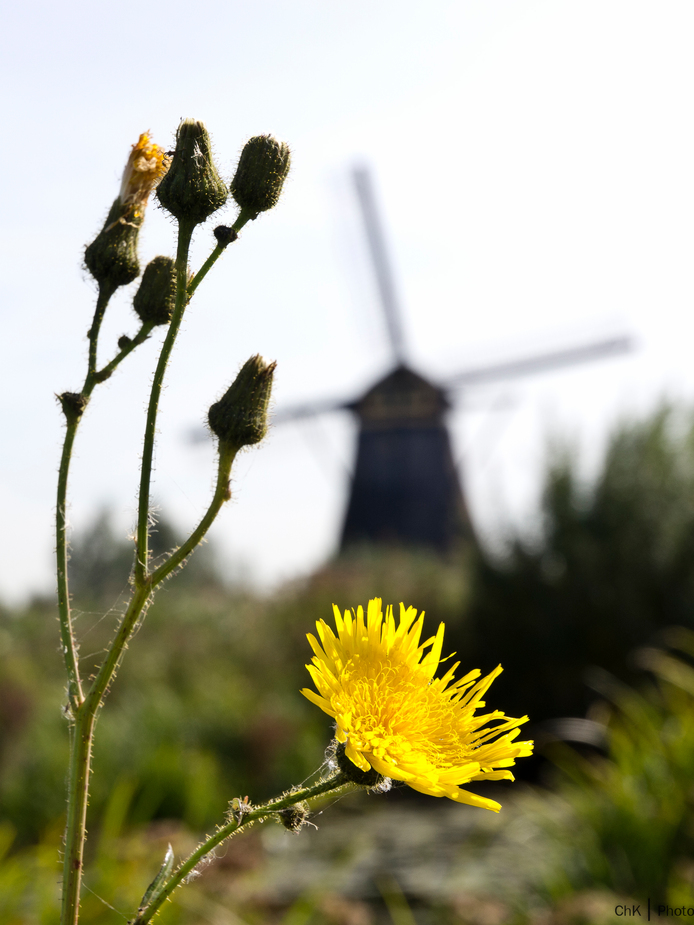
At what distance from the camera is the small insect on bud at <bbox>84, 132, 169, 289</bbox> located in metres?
0.92

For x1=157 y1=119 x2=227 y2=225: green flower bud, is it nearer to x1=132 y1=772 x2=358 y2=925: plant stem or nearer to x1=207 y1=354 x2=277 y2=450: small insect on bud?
x1=207 y1=354 x2=277 y2=450: small insect on bud

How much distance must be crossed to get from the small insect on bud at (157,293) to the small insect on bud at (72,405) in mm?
154

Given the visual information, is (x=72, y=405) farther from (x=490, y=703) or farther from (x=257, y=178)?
(x=490, y=703)

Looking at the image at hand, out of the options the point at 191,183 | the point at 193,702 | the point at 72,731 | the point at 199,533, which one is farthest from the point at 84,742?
the point at 193,702

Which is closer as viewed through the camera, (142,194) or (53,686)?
(142,194)

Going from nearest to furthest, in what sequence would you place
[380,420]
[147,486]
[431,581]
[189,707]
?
[147,486], [189,707], [431,581], [380,420]

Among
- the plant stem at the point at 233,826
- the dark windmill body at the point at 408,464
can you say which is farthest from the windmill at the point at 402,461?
the plant stem at the point at 233,826

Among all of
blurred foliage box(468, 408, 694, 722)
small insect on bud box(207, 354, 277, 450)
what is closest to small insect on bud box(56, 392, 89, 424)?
small insect on bud box(207, 354, 277, 450)

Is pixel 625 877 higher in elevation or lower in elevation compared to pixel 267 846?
higher

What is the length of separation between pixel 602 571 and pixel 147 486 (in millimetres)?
11360

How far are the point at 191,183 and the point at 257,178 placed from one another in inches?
4.0

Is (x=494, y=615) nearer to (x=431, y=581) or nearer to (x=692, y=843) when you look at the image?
(x=431, y=581)

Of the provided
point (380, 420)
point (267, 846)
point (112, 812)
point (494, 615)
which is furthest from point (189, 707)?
point (380, 420)

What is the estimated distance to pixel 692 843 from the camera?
459 cm
